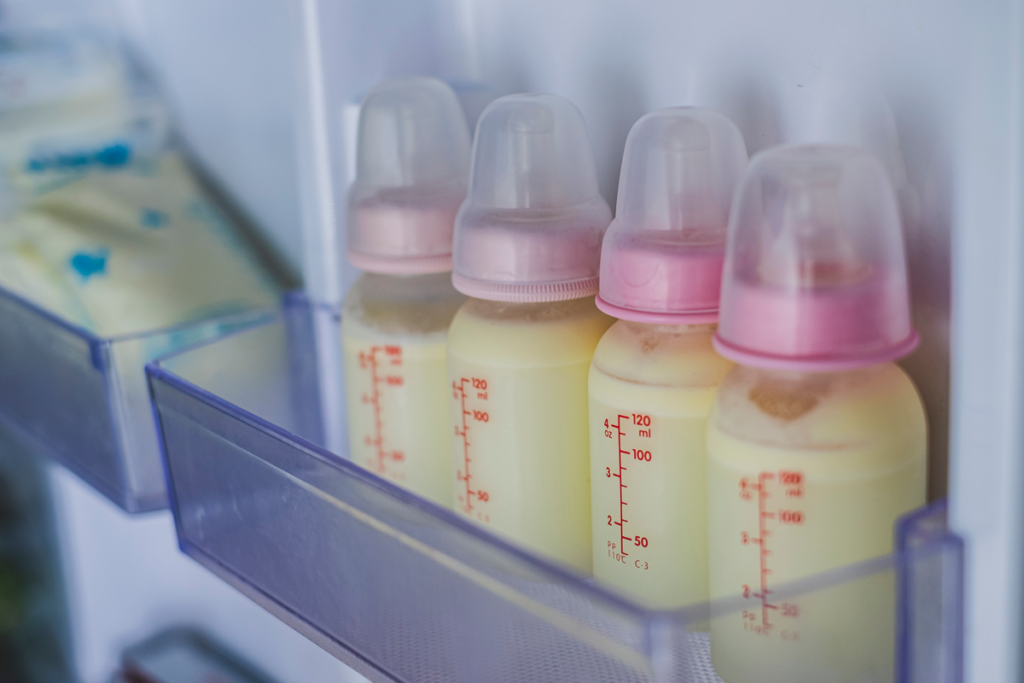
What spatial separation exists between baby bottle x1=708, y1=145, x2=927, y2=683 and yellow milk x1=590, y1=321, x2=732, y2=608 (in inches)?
1.3

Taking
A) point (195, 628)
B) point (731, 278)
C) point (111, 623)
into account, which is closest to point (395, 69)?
point (731, 278)

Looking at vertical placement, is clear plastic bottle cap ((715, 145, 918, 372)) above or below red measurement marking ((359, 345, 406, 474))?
above

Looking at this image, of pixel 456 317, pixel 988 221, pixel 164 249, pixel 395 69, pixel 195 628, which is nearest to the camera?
pixel 988 221

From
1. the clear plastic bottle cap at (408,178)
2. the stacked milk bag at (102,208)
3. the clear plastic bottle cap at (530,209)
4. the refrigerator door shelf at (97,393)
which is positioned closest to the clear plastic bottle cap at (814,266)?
the clear plastic bottle cap at (530,209)

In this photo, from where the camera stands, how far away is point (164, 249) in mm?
869

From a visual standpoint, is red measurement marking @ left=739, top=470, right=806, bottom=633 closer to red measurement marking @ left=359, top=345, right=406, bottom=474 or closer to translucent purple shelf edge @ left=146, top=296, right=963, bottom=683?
translucent purple shelf edge @ left=146, top=296, right=963, bottom=683

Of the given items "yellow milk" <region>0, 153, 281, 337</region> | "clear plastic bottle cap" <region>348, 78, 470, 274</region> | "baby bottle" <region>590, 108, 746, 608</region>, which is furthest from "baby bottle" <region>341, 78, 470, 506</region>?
"yellow milk" <region>0, 153, 281, 337</region>

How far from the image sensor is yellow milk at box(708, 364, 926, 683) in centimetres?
42

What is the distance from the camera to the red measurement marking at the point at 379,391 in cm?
61

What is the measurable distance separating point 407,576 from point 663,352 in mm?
161

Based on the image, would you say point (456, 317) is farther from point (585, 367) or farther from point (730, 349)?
point (730, 349)

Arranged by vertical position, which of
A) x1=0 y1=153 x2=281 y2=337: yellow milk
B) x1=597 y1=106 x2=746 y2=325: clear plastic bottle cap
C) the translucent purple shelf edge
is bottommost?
the translucent purple shelf edge

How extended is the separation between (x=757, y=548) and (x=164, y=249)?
0.61 meters

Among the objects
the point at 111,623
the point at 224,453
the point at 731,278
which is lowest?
the point at 111,623
